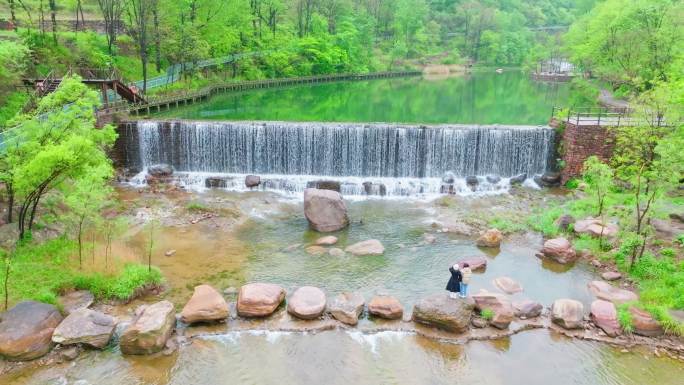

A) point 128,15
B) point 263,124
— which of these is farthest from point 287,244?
point 128,15

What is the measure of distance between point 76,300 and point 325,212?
9.68 m

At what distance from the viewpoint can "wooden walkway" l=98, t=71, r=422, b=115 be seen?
31480 millimetres

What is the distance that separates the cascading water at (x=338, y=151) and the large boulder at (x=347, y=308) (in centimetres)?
1224

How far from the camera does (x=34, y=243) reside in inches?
626

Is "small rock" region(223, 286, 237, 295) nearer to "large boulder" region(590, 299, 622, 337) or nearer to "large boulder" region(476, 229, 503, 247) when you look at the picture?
"large boulder" region(476, 229, 503, 247)

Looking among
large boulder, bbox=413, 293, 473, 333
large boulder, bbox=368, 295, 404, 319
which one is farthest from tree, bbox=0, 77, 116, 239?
large boulder, bbox=413, 293, 473, 333

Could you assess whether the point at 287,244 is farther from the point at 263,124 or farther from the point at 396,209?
the point at 263,124

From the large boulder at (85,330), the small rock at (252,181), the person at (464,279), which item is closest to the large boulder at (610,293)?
the person at (464,279)

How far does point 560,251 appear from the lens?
17281 millimetres

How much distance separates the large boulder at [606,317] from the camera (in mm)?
13055

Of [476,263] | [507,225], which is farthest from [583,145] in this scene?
[476,263]

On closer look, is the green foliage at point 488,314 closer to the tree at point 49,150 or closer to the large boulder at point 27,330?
the large boulder at point 27,330

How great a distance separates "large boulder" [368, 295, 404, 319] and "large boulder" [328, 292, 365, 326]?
0.35m

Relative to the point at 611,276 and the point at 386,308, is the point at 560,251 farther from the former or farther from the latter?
the point at 386,308
